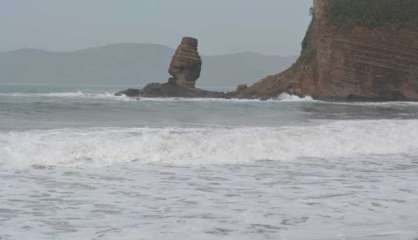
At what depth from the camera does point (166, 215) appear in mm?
7703

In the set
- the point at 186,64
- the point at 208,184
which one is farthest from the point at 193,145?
the point at 186,64

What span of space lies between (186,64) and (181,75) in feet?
3.96

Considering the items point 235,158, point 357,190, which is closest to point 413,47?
point 235,158

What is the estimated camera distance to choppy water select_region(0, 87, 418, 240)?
23.3ft

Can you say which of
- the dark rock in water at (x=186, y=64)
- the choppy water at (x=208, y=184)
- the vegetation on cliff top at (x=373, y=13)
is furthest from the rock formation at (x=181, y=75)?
the choppy water at (x=208, y=184)

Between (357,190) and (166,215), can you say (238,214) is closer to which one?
(166,215)

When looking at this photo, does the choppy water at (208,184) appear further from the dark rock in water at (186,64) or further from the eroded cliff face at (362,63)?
the dark rock in water at (186,64)

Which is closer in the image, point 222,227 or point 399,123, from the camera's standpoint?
point 222,227

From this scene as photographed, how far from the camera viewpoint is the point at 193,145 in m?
14.0

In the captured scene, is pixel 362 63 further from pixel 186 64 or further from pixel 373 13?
pixel 186 64

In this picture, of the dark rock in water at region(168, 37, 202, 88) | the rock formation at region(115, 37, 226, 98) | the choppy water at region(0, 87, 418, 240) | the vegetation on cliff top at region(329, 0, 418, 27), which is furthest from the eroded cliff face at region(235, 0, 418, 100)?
the choppy water at region(0, 87, 418, 240)

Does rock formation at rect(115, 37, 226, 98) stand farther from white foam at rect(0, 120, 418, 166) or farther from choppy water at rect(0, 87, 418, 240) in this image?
choppy water at rect(0, 87, 418, 240)

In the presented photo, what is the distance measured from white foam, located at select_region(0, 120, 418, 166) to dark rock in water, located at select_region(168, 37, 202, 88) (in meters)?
44.7

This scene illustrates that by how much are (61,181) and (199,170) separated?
2701mm
